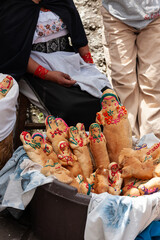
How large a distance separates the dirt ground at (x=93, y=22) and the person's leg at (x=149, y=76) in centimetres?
79

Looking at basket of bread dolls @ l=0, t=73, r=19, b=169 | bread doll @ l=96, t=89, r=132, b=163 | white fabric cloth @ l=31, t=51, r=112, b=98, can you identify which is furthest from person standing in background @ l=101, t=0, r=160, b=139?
basket of bread dolls @ l=0, t=73, r=19, b=169

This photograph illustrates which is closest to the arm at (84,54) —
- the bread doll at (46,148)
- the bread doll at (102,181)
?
the bread doll at (46,148)

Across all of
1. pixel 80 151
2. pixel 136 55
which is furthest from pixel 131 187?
pixel 136 55

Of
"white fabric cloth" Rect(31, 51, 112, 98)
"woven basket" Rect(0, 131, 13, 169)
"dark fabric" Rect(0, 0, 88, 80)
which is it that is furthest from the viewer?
"white fabric cloth" Rect(31, 51, 112, 98)

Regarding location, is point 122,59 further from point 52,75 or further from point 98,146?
point 98,146

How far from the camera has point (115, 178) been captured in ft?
4.72

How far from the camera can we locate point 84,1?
123 inches

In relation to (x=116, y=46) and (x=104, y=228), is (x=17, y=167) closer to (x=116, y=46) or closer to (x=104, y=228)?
(x=104, y=228)

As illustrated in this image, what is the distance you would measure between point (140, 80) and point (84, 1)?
1.16 meters

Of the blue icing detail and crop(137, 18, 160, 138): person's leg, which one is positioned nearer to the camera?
the blue icing detail

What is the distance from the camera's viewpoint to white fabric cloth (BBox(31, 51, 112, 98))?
2.02m

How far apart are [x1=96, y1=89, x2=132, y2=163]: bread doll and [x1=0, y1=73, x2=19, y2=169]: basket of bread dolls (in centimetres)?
49

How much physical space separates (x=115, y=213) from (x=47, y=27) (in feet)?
4.47

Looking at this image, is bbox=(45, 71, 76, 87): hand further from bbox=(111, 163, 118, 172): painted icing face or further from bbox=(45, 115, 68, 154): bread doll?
bbox=(111, 163, 118, 172): painted icing face
